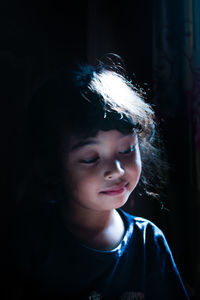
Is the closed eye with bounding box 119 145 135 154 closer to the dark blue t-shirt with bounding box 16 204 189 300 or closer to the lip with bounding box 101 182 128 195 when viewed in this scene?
the lip with bounding box 101 182 128 195

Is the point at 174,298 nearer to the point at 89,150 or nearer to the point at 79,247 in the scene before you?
the point at 79,247

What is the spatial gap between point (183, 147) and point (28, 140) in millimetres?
527

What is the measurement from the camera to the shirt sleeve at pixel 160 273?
81 centimetres

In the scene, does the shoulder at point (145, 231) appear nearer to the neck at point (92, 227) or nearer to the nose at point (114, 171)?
the neck at point (92, 227)

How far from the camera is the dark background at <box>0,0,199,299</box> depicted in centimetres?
82

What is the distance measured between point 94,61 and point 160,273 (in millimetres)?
618

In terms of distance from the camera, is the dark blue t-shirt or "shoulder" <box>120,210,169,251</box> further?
"shoulder" <box>120,210,169,251</box>

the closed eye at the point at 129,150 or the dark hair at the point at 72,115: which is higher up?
the dark hair at the point at 72,115

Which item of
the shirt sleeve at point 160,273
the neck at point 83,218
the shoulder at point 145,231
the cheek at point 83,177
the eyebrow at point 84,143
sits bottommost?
the shirt sleeve at point 160,273

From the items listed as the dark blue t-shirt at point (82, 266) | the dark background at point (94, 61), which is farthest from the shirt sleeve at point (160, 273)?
the dark background at point (94, 61)

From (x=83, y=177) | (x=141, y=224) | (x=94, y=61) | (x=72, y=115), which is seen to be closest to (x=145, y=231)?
(x=141, y=224)

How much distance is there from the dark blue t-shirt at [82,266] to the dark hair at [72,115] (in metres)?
0.10

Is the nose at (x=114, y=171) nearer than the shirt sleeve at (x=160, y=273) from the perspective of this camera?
Yes

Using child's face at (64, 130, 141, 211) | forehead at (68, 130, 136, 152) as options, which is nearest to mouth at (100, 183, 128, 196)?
child's face at (64, 130, 141, 211)
